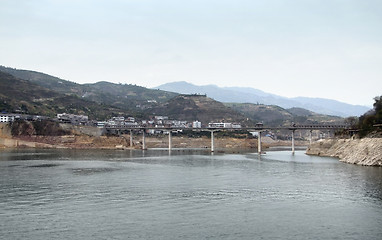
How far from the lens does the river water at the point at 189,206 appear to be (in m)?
31.7

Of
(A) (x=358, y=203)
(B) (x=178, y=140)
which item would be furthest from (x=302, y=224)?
(B) (x=178, y=140)

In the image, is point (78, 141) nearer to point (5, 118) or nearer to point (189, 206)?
point (5, 118)

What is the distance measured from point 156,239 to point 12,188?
92.8 feet

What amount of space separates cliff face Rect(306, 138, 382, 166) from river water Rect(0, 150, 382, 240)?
47.3 feet

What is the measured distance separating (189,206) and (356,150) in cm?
6318

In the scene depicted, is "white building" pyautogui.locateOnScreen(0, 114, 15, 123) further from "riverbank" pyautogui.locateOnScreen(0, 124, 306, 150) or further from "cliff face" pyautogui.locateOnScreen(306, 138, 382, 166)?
"cliff face" pyautogui.locateOnScreen(306, 138, 382, 166)

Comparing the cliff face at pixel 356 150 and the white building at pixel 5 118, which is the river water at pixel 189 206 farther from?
the white building at pixel 5 118

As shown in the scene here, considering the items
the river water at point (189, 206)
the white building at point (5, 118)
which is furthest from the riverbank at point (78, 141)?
the river water at point (189, 206)

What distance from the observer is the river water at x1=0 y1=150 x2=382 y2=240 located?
31688 millimetres

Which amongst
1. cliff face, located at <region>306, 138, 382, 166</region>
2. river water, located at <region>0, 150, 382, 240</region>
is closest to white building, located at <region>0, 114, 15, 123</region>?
river water, located at <region>0, 150, 382, 240</region>

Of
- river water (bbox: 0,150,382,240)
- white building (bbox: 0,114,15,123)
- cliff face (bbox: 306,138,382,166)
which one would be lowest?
river water (bbox: 0,150,382,240)

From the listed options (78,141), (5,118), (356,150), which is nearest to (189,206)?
(356,150)

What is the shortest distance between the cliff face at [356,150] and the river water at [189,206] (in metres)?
14.4

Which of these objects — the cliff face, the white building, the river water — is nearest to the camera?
the river water
